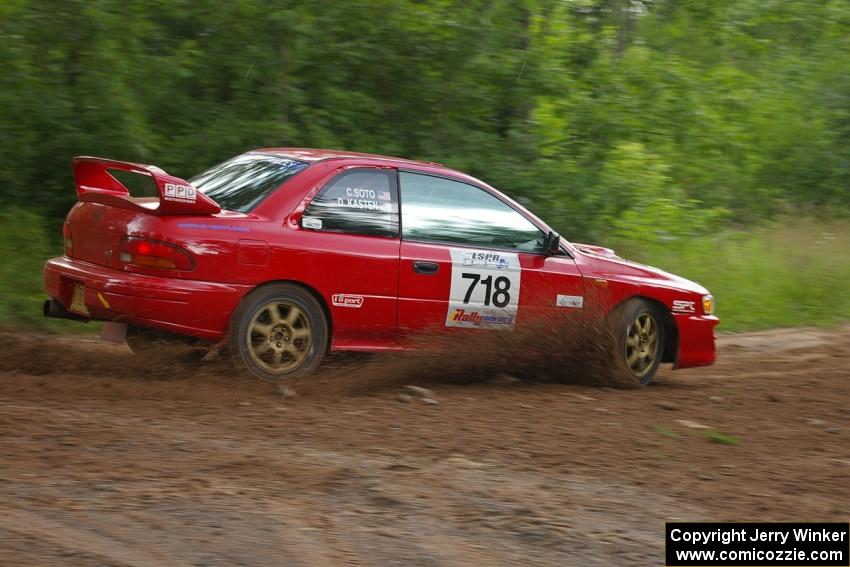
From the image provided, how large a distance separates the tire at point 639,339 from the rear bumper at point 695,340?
146 millimetres

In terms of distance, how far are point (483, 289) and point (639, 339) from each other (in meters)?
1.46

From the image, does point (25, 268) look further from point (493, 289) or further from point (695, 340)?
point (695, 340)

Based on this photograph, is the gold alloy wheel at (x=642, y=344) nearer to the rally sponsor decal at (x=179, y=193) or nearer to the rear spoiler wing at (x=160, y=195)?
the rear spoiler wing at (x=160, y=195)

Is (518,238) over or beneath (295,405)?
over

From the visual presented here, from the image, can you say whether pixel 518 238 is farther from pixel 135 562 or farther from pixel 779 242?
pixel 779 242

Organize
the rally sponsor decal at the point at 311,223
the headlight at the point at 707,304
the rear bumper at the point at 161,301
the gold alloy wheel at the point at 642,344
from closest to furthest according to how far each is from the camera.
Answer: the rear bumper at the point at 161,301
the rally sponsor decal at the point at 311,223
the gold alloy wheel at the point at 642,344
the headlight at the point at 707,304

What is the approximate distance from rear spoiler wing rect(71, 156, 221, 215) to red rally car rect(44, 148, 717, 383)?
12 millimetres

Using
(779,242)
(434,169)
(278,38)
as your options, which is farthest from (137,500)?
(779,242)

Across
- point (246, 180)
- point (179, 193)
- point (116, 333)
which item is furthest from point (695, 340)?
point (116, 333)

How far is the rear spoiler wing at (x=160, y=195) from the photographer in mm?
6422

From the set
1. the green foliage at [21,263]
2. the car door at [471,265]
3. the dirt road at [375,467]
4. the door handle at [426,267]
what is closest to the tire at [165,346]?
the dirt road at [375,467]

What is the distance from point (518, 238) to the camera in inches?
304

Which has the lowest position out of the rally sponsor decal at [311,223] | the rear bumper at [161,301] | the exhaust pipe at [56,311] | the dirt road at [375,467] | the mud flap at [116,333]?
the dirt road at [375,467]

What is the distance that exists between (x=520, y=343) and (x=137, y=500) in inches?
149
